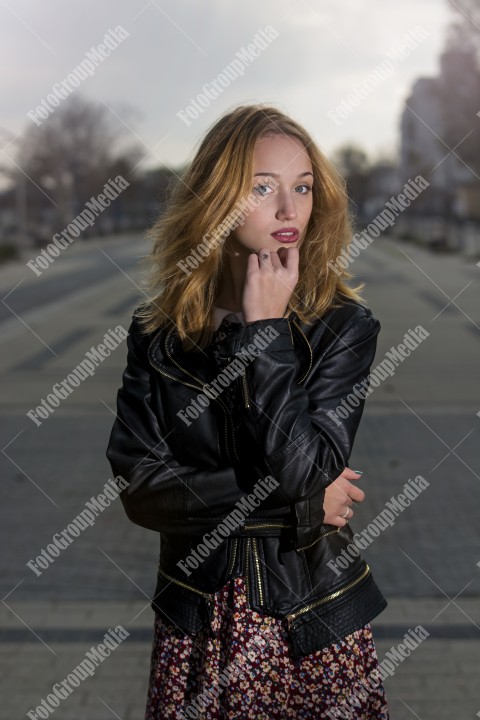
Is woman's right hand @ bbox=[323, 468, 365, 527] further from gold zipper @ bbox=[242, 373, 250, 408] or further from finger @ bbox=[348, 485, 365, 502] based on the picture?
gold zipper @ bbox=[242, 373, 250, 408]

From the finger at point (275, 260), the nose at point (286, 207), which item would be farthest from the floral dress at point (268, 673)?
the nose at point (286, 207)

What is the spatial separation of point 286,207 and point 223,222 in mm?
140

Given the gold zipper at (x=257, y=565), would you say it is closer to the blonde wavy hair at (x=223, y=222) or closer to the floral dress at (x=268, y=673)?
the floral dress at (x=268, y=673)

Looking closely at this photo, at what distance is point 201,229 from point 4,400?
913 centimetres

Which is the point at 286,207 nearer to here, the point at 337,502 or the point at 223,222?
the point at 223,222

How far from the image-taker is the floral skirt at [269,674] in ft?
7.04

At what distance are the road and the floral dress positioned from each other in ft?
3.27

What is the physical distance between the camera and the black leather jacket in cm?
205

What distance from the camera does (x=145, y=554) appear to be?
5.97 metres

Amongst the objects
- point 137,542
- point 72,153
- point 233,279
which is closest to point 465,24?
point 137,542

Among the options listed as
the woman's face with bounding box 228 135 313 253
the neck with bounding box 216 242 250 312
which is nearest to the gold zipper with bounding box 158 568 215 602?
the neck with bounding box 216 242 250 312

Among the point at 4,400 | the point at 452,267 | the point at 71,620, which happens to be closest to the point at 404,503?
the point at 71,620

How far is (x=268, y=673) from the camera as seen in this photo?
216 centimetres

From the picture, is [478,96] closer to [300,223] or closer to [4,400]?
[4,400]
